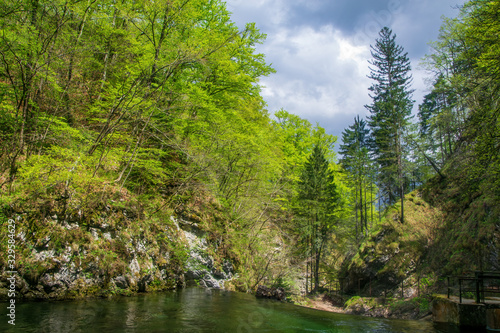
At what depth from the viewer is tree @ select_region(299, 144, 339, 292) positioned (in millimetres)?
23953

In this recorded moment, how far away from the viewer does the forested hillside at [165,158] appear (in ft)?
23.8

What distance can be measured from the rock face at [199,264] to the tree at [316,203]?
1217 centimetres

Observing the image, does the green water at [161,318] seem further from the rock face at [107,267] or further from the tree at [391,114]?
the tree at [391,114]

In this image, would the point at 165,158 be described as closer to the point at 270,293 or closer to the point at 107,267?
the point at 107,267

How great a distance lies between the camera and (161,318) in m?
6.14

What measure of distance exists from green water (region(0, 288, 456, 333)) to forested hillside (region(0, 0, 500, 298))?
3.14 feet

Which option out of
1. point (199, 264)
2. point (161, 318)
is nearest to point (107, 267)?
point (161, 318)

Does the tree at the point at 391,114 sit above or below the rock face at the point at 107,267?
above

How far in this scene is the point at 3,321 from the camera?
4.77 meters

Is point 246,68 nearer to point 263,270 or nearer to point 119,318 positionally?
point 263,270

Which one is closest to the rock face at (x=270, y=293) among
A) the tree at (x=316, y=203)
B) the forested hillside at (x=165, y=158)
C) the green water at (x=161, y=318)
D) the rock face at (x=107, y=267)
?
the forested hillside at (x=165, y=158)

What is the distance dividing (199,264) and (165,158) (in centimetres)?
533

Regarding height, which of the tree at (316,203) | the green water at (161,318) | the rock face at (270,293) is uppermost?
the tree at (316,203)

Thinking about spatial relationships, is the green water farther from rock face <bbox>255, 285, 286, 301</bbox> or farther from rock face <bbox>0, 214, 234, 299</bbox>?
rock face <bbox>255, 285, 286, 301</bbox>
